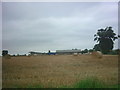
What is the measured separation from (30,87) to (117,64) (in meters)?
6.96

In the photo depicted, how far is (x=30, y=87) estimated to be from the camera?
658cm

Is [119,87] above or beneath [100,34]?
beneath

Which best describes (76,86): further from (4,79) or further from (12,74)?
(12,74)

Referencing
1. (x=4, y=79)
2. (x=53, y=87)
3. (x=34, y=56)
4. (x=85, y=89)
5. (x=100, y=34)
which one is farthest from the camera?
(x=100, y=34)

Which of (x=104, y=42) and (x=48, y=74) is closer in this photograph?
(x=48, y=74)

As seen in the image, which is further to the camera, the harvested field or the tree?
the tree

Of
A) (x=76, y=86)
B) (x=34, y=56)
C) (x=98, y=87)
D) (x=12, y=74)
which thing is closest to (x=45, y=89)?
(x=76, y=86)

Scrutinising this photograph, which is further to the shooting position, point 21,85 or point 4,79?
point 4,79

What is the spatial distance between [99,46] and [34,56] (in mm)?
18415

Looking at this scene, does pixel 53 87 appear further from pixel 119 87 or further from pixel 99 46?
pixel 99 46

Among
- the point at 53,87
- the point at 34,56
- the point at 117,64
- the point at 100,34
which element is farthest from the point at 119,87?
the point at 100,34

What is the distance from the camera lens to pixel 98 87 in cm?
637

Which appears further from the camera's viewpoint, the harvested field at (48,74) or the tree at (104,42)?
the tree at (104,42)

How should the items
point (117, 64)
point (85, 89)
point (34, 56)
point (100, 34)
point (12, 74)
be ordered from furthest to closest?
point (100, 34) → point (34, 56) → point (117, 64) → point (12, 74) → point (85, 89)
